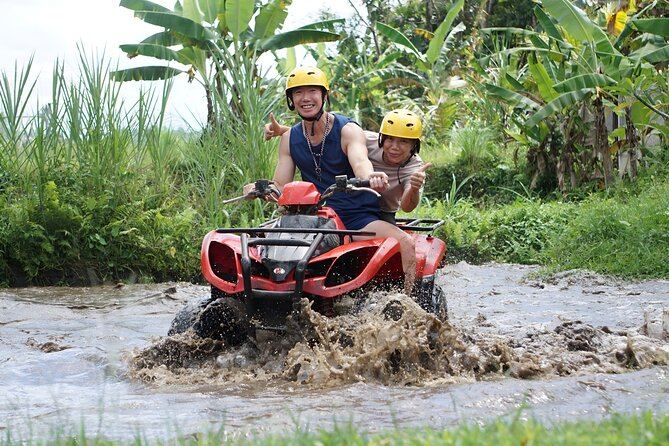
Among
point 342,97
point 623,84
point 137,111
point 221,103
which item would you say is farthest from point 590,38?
point 342,97

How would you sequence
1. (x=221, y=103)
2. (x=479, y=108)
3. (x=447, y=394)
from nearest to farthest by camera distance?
(x=447, y=394)
(x=221, y=103)
(x=479, y=108)

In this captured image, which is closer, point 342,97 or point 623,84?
point 623,84

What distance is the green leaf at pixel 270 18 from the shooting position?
16344mm

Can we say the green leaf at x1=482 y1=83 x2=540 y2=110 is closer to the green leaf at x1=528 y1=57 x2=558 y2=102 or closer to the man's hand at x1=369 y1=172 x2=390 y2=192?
the green leaf at x1=528 y1=57 x2=558 y2=102

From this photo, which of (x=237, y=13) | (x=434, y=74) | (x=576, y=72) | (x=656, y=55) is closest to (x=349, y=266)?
(x=656, y=55)

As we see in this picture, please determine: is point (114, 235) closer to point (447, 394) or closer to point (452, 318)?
point (452, 318)

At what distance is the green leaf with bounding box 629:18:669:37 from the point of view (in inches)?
508

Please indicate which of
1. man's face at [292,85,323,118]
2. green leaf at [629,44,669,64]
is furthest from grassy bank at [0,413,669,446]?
green leaf at [629,44,669,64]

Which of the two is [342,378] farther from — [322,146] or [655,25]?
[655,25]

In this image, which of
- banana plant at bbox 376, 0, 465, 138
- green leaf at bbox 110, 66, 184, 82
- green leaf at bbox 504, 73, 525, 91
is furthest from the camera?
banana plant at bbox 376, 0, 465, 138

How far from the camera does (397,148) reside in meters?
6.75

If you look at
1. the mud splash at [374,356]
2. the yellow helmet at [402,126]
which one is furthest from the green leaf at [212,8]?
the mud splash at [374,356]

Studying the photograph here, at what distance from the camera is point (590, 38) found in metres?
14.2

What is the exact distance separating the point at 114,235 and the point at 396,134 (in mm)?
5774
